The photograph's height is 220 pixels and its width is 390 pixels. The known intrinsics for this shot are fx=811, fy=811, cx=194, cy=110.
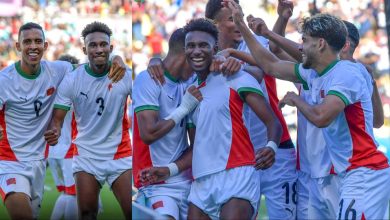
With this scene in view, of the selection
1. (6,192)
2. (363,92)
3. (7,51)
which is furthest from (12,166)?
(363,92)

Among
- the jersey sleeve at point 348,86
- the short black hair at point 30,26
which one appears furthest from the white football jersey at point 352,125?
the short black hair at point 30,26

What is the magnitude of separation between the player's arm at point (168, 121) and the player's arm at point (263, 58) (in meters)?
0.40

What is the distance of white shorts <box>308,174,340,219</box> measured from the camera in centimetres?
439

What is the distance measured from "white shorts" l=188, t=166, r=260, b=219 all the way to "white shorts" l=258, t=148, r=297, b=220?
0.58 m

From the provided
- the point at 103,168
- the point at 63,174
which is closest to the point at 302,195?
the point at 103,168

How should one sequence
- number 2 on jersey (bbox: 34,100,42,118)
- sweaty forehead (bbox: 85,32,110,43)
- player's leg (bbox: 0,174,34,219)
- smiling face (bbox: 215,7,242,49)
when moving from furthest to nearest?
sweaty forehead (bbox: 85,32,110,43), number 2 on jersey (bbox: 34,100,42,118), player's leg (bbox: 0,174,34,219), smiling face (bbox: 215,7,242,49)

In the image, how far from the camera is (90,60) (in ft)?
19.2

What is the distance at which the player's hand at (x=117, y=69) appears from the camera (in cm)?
573

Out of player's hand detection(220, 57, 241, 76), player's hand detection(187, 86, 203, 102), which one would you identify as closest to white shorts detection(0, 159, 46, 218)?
player's hand detection(187, 86, 203, 102)

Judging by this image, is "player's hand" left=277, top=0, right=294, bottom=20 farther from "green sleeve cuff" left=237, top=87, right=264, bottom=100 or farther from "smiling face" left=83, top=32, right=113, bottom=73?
"smiling face" left=83, top=32, right=113, bottom=73

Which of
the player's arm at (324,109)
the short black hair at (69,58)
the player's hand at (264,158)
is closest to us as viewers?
the player's arm at (324,109)

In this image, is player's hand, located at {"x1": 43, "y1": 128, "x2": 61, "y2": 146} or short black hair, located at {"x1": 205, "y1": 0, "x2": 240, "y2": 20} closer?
short black hair, located at {"x1": 205, "y1": 0, "x2": 240, "y2": 20}

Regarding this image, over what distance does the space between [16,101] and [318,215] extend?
93.2 inches

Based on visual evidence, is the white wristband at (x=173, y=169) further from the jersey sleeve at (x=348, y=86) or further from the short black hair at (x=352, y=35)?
the short black hair at (x=352, y=35)
